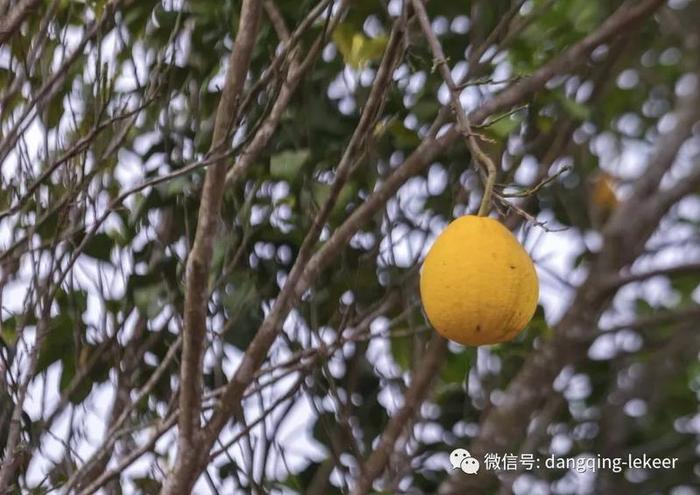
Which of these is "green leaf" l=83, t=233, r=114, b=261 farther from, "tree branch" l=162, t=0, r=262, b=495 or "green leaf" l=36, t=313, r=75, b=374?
"tree branch" l=162, t=0, r=262, b=495

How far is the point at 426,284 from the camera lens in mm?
808

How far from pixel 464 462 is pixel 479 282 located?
746 mm

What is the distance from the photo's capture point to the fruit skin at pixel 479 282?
0.78 metres

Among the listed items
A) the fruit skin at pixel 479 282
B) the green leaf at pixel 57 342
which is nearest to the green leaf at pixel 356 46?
the green leaf at pixel 57 342

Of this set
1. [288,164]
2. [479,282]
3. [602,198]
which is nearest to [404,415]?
[288,164]

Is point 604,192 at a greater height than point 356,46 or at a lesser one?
greater

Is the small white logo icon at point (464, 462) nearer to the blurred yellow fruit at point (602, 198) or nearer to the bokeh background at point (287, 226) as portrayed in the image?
the bokeh background at point (287, 226)

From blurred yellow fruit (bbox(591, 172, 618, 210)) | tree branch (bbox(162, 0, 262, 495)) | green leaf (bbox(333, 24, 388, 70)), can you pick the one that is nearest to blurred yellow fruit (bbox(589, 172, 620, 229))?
blurred yellow fruit (bbox(591, 172, 618, 210))

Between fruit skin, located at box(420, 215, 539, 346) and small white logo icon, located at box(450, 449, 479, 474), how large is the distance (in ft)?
2.31

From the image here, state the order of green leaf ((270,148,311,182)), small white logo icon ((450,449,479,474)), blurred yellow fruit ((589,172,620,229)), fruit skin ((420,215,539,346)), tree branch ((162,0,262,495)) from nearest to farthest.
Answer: fruit skin ((420,215,539,346)), tree branch ((162,0,262,495)), green leaf ((270,148,311,182)), small white logo icon ((450,449,479,474)), blurred yellow fruit ((589,172,620,229))

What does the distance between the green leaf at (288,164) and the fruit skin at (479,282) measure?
45 cm

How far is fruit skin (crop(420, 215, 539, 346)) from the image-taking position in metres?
0.78

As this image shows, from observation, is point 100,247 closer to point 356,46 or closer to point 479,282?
point 356,46

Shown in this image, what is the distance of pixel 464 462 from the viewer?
1.47m
